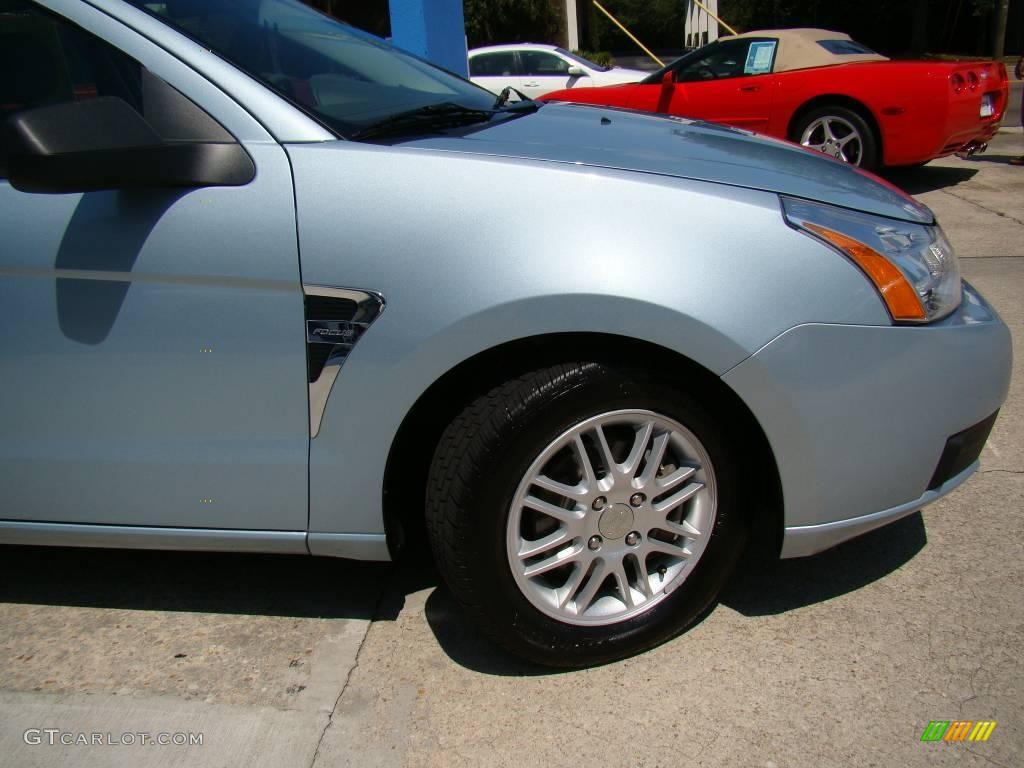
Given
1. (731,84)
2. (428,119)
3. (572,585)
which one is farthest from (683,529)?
(731,84)

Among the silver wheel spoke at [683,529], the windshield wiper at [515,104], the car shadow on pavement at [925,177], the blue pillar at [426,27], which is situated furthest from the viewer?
the car shadow on pavement at [925,177]

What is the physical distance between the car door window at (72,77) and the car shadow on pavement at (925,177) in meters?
7.29

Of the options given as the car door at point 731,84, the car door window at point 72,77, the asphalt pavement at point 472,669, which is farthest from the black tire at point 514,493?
the car door at point 731,84

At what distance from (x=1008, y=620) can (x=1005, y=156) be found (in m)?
8.76

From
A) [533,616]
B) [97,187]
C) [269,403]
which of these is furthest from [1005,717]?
[97,187]

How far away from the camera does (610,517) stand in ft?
7.23

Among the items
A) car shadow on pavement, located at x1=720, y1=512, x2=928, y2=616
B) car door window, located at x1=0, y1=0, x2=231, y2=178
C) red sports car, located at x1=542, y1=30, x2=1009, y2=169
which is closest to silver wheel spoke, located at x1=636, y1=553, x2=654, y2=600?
car shadow on pavement, located at x1=720, y1=512, x2=928, y2=616

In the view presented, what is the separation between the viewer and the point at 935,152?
24.8 feet

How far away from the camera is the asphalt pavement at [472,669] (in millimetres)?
2078

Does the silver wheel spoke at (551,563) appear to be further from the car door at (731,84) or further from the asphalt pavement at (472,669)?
the car door at (731,84)

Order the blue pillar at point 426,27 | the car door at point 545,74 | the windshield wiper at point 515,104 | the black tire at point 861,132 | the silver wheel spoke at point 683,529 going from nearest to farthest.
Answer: the silver wheel spoke at point 683,529 < the windshield wiper at point 515,104 < the blue pillar at point 426,27 < the black tire at point 861,132 < the car door at point 545,74

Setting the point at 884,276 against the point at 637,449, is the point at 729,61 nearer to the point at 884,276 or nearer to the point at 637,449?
the point at 884,276

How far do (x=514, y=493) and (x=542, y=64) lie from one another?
1296 cm

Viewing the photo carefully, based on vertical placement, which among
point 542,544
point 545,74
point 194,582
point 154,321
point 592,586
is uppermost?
point 154,321
